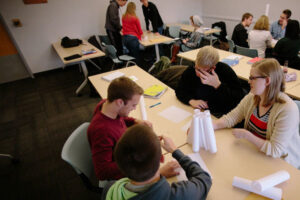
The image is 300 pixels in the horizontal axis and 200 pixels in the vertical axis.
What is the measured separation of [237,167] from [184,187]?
46cm

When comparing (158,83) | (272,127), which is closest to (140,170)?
(272,127)

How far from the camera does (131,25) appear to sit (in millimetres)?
3926

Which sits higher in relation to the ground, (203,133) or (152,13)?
(152,13)

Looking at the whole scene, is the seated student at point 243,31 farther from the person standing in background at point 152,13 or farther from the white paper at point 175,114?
the white paper at point 175,114

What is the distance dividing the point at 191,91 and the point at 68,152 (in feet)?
4.03

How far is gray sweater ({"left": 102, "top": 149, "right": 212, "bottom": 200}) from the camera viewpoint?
690mm

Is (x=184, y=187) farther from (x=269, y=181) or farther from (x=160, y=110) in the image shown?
(x=160, y=110)

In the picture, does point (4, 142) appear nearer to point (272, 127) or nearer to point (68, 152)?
point (68, 152)

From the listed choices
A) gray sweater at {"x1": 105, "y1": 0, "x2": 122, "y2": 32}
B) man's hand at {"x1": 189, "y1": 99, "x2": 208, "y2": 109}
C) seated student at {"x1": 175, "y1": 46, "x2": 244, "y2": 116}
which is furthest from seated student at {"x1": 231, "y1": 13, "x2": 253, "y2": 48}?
man's hand at {"x1": 189, "y1": 99, "x2": 208, "y2": 109}

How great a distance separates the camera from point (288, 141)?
1.10 metres

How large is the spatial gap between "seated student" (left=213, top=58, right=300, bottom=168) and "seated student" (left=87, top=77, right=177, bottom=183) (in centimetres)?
76

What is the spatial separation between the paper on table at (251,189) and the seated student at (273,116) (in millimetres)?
279

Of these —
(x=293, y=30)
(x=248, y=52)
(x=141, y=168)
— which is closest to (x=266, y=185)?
(x=141, y=168)

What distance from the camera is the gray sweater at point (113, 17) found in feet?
13.3
